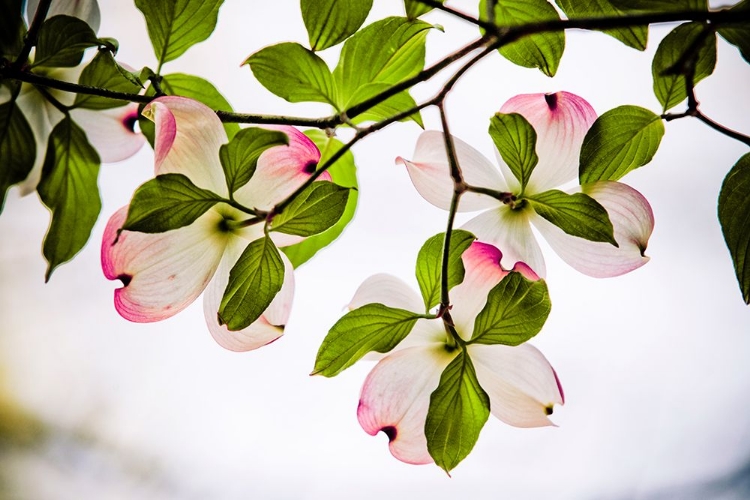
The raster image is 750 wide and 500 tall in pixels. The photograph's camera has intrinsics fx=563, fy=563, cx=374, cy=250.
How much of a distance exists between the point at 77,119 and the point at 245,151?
0.19 metres

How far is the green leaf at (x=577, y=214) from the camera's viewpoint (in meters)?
0.29

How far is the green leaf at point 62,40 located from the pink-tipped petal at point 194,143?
0.09 meters

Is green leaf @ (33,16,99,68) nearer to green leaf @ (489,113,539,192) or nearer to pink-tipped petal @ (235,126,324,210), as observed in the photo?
pink-tipped petal @ (235,126,324,210)

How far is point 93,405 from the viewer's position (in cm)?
64

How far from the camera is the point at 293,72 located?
345 mm

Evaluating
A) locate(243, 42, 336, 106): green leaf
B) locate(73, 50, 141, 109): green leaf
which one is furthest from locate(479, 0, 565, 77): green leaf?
locate(73, 50, 141, 109): green leaf

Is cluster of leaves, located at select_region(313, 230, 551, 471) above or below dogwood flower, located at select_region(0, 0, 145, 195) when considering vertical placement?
below

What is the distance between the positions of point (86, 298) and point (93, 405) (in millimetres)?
122

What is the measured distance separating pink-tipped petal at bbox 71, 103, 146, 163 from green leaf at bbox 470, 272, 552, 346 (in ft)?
0.93

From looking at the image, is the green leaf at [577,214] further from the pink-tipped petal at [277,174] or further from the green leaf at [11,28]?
the green leaf at [11,28]

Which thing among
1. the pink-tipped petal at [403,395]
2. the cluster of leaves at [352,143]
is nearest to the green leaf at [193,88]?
the cluster of leaves at [352,143]

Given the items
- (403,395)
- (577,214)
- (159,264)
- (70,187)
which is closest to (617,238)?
(577,214)

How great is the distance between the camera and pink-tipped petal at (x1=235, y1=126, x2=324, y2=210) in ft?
1.04

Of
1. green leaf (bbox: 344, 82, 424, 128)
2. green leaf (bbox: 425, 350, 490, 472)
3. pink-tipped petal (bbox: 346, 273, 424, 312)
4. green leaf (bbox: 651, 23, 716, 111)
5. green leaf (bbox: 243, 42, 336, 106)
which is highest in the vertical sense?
green leaf (bbox: 651, 23, 716, 111)
